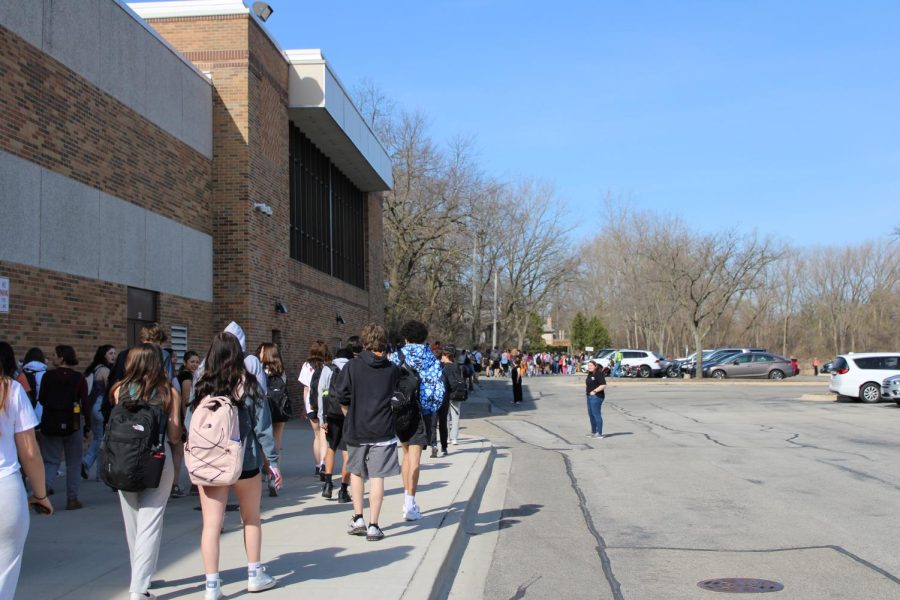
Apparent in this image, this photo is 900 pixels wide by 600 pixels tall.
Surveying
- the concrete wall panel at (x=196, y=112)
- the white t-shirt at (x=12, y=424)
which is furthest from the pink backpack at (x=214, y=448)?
the concrete wall panel at (x=196, y=112)

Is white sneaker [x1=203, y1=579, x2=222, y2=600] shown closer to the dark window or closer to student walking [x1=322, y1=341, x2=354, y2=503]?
student walking [x1=322, y1=341, x2=354, y2=503]

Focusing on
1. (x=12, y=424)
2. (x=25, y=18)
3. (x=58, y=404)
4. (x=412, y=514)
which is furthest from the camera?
(x=25, y=18)

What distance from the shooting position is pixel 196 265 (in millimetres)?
18062

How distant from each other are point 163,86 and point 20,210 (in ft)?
17.8

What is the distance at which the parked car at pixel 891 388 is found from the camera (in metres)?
26.0

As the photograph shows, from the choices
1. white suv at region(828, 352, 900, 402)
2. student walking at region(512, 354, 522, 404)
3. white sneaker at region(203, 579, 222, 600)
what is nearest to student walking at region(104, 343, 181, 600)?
white sneaker at region(203, 579, 222, 600)

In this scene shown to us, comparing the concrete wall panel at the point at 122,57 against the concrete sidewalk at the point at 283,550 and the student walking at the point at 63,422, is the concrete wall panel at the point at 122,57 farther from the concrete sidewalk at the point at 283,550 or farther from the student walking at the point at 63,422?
the concrete sidewalk at the point at 283,550

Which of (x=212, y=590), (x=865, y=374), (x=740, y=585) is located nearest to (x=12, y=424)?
(x=212, y=590)

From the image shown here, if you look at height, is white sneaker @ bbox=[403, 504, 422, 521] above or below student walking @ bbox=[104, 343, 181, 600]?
below

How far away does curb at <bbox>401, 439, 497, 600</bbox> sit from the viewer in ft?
20.3

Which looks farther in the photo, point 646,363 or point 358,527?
point 646,363

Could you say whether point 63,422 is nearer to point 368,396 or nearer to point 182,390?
point 182,390

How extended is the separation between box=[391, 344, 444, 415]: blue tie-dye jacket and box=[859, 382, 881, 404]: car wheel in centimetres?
2283

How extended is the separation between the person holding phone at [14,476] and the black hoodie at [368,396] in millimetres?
3066
